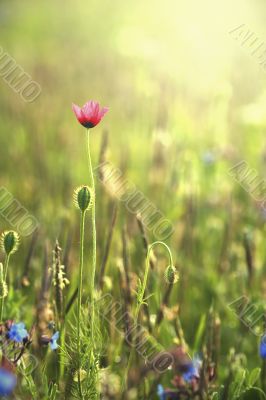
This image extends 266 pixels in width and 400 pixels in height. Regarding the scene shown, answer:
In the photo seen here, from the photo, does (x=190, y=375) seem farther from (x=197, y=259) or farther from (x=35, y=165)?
(x=35, y=165)

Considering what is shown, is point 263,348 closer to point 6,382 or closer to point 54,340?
point 54,340

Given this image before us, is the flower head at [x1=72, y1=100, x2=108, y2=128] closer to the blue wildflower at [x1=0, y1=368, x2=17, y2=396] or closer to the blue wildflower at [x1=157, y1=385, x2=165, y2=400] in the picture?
the blue wildflower at [x1=0, y1=368, x2=17, y2=396]

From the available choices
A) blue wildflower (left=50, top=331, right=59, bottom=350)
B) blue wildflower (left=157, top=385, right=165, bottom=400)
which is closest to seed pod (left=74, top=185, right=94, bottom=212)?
blue wildflower (left=50, top=331, right=59, bottom=350)

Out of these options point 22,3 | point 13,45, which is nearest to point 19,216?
point 13,45

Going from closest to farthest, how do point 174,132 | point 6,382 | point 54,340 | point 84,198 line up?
point 6,382 < point 84,198 < point 54,340 < point 174,132

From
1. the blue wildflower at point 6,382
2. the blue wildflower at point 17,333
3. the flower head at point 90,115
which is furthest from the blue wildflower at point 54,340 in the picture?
the flower head at point 90,115

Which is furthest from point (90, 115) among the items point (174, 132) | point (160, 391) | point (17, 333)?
point (174, 132)
